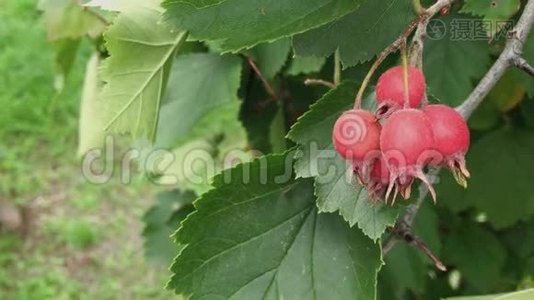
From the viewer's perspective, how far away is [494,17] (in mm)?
852

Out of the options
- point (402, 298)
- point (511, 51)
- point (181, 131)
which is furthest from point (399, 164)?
point (402, 298)

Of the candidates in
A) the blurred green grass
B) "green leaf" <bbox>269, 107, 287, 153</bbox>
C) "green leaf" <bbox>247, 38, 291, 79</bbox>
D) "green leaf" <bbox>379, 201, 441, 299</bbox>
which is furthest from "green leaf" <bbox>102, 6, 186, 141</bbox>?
the blurred green grass

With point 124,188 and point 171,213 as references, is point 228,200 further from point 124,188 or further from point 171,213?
point 124,188

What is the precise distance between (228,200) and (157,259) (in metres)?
0.91

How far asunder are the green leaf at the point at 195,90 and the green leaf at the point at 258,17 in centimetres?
47

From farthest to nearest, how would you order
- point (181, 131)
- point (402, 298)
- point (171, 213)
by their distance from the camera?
point (171, 213), point (402, 298), point (181, 131)

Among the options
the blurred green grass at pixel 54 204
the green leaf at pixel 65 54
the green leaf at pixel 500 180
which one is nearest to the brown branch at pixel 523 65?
the green leaf at pixel 500 180

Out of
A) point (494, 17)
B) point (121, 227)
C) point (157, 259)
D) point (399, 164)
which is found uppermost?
point (121, 227)

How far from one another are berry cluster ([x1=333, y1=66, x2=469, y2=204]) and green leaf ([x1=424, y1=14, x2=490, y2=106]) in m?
0.42

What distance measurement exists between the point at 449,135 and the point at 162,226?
45.4 inches

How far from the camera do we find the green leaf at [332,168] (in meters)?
0.76

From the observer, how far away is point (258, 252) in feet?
2.83

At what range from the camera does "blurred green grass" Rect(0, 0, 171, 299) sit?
9.72 feet

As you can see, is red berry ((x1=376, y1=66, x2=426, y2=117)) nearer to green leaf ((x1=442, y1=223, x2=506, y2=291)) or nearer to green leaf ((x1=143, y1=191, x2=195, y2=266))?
green leaf ((x1=442, y1=223, x2=506, y2=291))
